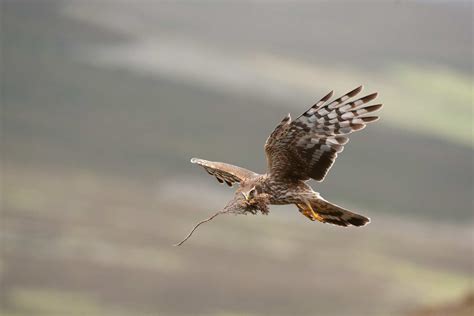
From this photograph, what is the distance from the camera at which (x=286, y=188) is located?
509 inches

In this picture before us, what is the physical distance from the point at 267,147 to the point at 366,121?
97 cm

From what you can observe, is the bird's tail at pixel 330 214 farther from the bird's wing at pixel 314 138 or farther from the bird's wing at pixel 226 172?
the bird's wing at pixel 226 172

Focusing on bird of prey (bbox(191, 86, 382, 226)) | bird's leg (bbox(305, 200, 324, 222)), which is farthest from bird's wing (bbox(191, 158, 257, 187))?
bird's leg (bbox(305, 200, 324, 222))

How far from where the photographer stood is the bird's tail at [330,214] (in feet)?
42.0

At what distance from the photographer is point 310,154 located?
1301 cm

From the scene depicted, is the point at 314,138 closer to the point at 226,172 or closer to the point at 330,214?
the point at 330,214

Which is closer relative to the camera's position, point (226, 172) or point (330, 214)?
point (330, 214)

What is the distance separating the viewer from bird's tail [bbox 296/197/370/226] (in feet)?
42.0

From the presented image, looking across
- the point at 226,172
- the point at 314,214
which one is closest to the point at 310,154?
the point at 314,214

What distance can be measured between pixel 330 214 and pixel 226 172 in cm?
147

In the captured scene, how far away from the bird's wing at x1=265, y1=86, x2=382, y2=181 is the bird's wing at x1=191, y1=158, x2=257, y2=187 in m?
0.35

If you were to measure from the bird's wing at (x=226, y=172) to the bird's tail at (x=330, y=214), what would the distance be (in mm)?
648

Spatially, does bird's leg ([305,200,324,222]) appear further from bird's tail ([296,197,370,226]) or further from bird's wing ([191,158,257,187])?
bird's wing ([191,158,257,187])

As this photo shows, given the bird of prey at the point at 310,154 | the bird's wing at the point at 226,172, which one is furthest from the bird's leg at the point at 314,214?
the bird's wing at the point at 226,172
